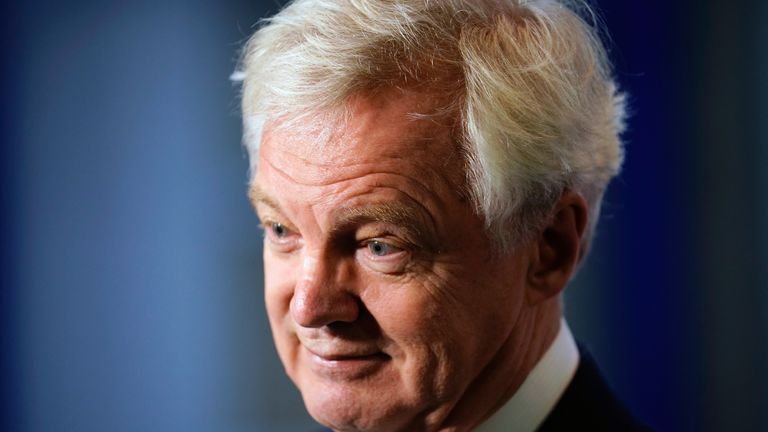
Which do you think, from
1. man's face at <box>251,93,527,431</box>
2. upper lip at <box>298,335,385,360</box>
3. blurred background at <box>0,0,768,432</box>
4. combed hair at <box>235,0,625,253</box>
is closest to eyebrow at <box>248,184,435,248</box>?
man's face at <box>251,93,527,431</box>

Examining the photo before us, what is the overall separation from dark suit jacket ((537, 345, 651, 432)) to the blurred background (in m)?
2.01

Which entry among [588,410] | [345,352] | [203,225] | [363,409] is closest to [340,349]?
[345,352]

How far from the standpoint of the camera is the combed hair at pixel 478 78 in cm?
172

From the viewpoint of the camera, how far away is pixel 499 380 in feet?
6.18

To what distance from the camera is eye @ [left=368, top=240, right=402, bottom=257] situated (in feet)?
5.70

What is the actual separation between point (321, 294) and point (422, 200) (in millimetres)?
249

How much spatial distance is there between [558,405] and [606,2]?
91.6 inches

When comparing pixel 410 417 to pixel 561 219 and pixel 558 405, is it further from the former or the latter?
pixel 561 219

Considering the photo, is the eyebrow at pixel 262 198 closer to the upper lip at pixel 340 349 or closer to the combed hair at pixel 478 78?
the combed hair at pixel 478 78

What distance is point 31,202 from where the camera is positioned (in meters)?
3.71

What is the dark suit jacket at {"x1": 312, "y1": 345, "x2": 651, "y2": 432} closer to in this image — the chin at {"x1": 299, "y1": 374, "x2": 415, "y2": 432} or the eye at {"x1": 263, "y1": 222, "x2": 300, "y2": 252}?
the chin at {"x1": 299, "y1": 374, "x2": 415, "y2": 432}

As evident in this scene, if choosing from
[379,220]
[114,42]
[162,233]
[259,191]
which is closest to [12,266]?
[162,233]

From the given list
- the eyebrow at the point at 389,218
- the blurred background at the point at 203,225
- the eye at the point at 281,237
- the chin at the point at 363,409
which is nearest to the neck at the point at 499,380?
the chin at the point at 363,409

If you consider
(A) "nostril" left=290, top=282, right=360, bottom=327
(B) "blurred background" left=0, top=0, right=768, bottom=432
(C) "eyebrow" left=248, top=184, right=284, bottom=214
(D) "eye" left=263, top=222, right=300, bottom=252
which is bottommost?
(B) "blurred background" left=0, top=0, right=768, bottom=432
